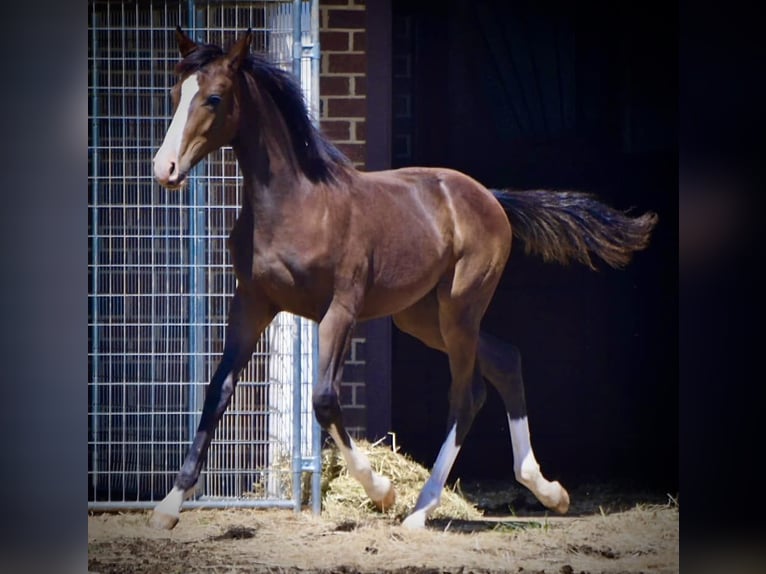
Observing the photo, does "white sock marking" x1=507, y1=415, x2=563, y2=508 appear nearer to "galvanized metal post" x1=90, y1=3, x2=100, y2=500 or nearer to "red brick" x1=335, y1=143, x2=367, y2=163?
"red brick" x1=335, y1=143, x2=367, y2=163

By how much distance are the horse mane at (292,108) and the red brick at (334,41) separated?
0.24 m

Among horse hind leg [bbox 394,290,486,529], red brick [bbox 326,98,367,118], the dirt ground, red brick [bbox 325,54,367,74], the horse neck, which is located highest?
red brick [bbox 325,54,367,74]

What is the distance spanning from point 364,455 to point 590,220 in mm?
1450

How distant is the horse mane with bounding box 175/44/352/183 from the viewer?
17.0ft

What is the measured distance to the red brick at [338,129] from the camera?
536 cm

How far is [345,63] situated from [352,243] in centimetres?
82

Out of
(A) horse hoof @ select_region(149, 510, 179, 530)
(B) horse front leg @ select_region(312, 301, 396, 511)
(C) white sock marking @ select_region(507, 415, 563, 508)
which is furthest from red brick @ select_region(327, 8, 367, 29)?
(A) horse hoof @ select_region(149, 510, 179, 530)

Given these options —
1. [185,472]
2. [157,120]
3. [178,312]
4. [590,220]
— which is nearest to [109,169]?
[157,120]

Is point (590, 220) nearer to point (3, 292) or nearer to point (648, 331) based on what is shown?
point (648, 331)

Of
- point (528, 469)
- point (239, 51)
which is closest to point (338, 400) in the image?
point (528, 469)

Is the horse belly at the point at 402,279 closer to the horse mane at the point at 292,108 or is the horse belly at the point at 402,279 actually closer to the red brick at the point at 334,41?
the horse mane at the point at 292,108

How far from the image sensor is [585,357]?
5.46 m

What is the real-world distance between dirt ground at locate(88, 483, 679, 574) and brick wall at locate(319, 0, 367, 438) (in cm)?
55

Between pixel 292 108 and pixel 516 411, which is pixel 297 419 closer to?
pixel 516 411
